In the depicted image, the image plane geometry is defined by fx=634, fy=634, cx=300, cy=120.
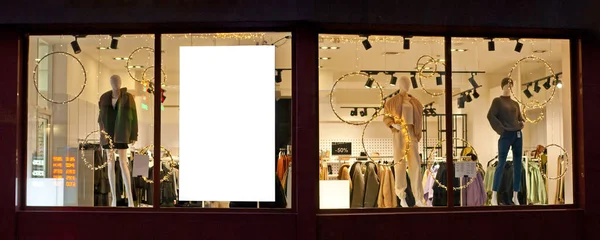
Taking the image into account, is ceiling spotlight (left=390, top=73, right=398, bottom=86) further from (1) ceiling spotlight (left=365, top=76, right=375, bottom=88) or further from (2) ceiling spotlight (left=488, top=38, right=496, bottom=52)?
(2) ceiling spotlight (left=488, top=38, right=496, bottom=52)

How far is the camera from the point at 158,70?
6172 millimetres

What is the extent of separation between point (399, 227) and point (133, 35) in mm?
3194

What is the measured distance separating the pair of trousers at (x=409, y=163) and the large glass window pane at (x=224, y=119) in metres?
1.20

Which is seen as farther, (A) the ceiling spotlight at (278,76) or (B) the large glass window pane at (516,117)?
(B) the large glass window pane at (516,117)

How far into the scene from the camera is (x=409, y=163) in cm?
648

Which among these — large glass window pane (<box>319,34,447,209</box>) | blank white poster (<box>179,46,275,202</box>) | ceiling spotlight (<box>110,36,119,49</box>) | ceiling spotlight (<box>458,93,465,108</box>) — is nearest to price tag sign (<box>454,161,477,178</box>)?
large glass window pane (<box>319,34,447,209</box>)

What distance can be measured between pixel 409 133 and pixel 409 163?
0.31 m

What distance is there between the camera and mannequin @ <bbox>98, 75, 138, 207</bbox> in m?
6.36

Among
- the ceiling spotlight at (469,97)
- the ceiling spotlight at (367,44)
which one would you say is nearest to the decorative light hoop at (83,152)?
the ceiling spotlight at (367,44)

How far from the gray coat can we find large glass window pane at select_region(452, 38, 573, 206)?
3276 millimetres

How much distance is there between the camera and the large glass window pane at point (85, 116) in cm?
627

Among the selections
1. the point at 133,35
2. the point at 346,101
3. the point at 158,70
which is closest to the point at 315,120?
the point at 346,101

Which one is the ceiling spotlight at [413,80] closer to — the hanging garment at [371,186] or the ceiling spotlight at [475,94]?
the ceiling spotlight at [475,94]

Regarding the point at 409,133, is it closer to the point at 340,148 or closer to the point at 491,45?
the point at 340,148
